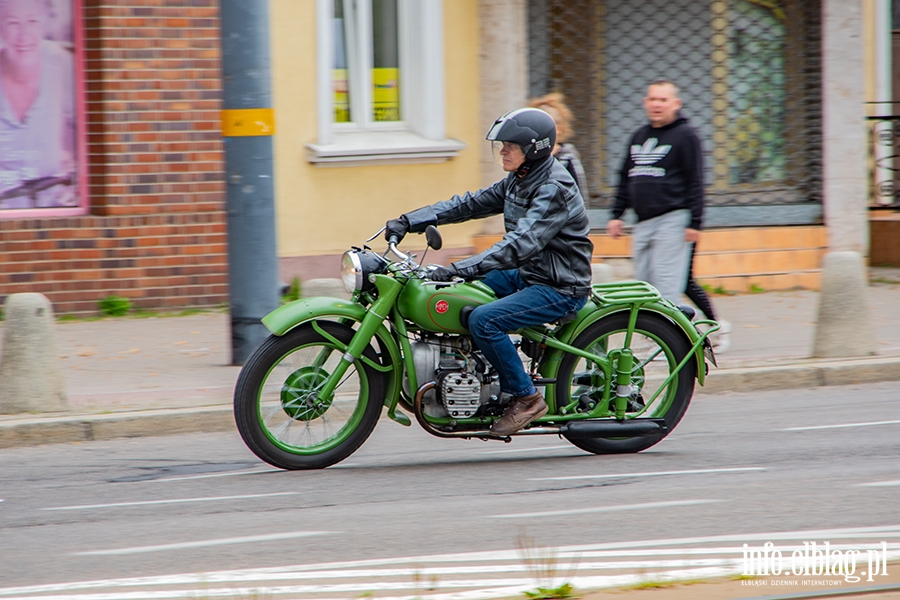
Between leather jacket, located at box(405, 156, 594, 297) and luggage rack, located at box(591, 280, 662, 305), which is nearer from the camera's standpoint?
leather jacket, located at box(405, 156, 594, 297)

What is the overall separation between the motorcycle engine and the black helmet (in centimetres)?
96

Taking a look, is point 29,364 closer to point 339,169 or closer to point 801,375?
point 801,375

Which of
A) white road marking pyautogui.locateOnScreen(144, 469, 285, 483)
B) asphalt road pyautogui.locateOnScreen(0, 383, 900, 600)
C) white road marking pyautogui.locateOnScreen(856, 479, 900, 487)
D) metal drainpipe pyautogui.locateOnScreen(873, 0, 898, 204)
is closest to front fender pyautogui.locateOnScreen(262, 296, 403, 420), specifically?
asphalt road pyautogui.locateOnScreen(0, 383, 900, 600)

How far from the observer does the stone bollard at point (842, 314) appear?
958cm

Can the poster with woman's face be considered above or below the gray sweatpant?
above

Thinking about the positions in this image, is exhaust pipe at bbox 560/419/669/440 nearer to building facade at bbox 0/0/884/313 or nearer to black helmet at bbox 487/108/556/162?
black helmet at bbox 487/108/556/162

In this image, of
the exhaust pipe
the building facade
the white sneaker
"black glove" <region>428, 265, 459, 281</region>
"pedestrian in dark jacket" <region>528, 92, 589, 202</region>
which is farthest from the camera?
the building facade

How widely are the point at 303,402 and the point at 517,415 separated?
40.3 inches

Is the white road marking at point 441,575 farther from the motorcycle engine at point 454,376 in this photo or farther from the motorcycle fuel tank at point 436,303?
the motorcycle fuel tank at point 436,303

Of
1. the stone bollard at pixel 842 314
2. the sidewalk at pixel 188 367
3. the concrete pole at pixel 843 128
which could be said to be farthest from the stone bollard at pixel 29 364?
the concrete pole at pixel 843 128

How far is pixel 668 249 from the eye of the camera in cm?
895

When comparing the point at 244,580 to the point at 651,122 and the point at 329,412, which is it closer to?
the point at 329,412

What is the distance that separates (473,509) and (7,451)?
3.11 metres

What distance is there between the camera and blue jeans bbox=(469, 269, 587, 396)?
624cm
